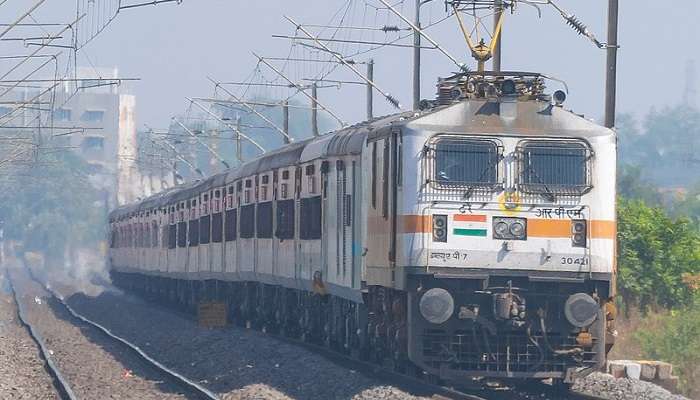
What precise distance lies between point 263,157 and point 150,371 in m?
8.71

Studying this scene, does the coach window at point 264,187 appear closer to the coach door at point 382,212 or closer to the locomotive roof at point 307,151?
the locomotive roof at point 307,151

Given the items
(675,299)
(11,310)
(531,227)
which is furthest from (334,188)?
(11,310)

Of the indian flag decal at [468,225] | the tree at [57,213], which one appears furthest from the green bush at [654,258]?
the tree at [57,213]

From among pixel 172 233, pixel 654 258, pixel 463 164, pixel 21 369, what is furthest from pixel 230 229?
pixel 463 164

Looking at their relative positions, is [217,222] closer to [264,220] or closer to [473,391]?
[264,220]

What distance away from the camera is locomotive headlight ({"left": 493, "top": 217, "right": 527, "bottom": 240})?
1875 cm

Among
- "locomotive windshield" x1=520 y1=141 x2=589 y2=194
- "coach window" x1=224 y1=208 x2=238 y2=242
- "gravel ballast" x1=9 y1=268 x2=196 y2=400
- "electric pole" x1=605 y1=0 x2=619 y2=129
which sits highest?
"electric pole" x1=605 y1=0 x2=619 y2=129

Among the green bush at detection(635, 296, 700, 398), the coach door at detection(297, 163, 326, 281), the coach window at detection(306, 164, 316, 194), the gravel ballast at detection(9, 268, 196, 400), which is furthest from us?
the coach window at detection(306, 164, 316, 194)

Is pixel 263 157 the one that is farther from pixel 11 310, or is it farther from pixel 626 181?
pixel 626 181

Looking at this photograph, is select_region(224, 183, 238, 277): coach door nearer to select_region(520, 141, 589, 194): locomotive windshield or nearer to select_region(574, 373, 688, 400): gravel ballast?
select_region(574, 373, 688, 400): gravel ballast

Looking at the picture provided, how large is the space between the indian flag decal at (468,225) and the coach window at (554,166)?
692mm

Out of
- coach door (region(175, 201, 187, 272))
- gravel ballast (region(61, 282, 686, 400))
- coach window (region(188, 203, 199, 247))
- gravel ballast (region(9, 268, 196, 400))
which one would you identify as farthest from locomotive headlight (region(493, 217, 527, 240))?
coach door (region(175, 201, 187, 272))

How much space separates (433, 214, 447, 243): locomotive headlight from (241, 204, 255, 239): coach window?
1484cm

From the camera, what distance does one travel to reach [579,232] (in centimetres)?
1881
